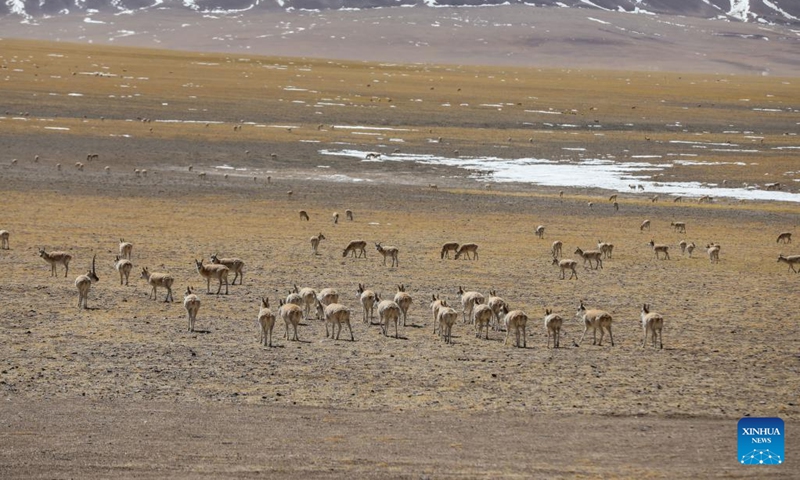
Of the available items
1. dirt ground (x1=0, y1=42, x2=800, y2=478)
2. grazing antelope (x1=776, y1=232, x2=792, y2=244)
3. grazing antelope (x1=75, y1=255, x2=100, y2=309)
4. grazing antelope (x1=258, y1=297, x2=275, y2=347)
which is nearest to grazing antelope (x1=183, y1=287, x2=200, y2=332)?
dirt ground (x1=0, y1=42, x2=800, y2=478)

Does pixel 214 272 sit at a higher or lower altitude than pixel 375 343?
higher

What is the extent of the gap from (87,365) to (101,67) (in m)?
110

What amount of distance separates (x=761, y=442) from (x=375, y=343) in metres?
8.59

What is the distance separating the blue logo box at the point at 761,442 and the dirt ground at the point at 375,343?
186 millimetres

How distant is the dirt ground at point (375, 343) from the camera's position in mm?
13961

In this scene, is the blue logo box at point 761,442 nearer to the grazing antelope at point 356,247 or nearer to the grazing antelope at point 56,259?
the grazing antelope at point 356,247

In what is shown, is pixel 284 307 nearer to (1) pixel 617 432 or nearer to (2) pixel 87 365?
(2) pixel 87 365

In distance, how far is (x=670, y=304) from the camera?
26.0 m

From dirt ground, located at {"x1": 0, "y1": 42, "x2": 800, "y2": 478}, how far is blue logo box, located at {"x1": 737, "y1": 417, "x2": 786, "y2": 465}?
0.19 m

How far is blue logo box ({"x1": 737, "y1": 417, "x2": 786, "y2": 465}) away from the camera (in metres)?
13.7

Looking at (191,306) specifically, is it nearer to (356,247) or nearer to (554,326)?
(554,326)

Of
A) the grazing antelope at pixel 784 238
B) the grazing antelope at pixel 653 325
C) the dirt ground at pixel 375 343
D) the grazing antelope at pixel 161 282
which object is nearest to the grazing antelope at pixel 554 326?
the dirt ground at pixel 375 343

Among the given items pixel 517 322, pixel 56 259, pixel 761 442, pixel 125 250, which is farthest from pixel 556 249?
pixel 761 442

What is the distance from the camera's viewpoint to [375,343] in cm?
2070
